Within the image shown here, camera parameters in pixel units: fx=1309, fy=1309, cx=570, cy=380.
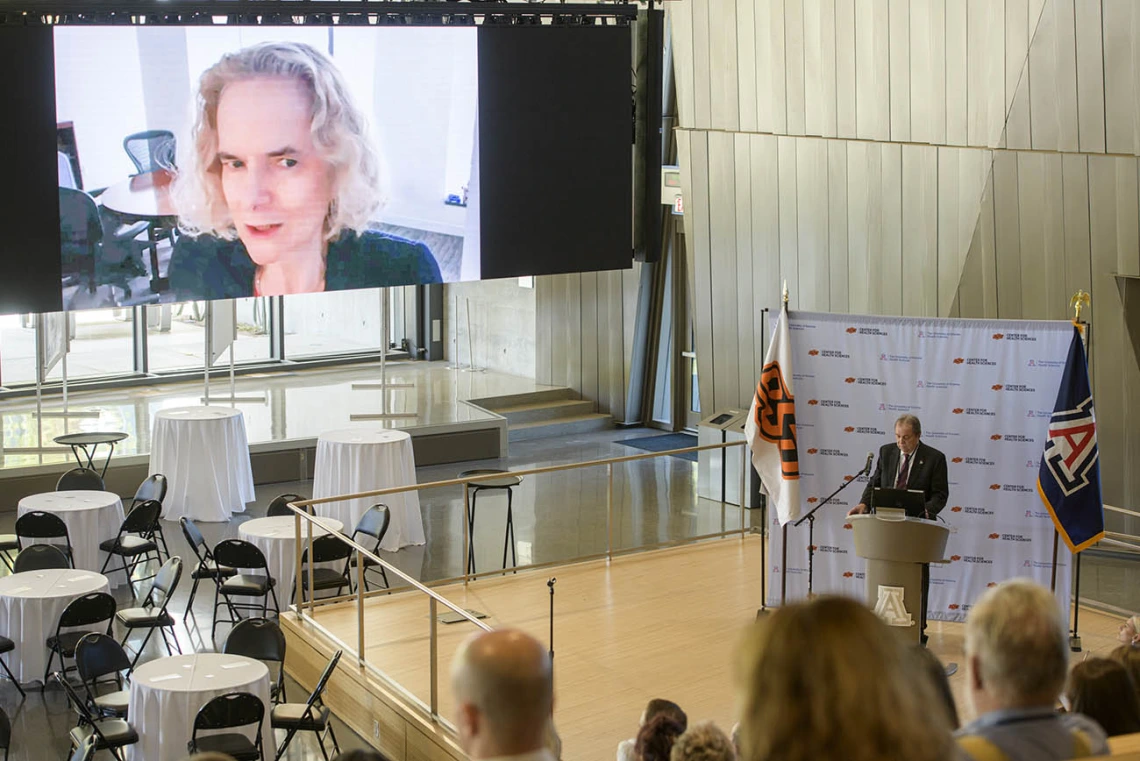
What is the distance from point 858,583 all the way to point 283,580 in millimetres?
4426

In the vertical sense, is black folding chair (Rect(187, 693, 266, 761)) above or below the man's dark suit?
below

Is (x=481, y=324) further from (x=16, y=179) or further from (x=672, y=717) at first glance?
(x=672, y=717)

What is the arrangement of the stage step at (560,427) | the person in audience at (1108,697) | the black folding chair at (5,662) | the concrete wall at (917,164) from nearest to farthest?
the person in audience at (1108,697)
the black folding chair at (5,662)
the concrete wall at (917,164)
the stage step at (560,427)

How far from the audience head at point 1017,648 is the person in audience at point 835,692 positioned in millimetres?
419

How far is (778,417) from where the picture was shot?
27.1 ft

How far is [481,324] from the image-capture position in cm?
1991

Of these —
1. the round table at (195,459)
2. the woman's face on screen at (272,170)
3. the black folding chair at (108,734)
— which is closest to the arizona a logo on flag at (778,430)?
the black folding chair at (108,734)

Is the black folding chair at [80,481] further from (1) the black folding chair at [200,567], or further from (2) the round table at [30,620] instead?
(2) the round table at [30,620]

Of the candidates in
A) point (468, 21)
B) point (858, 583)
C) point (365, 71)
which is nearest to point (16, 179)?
point (365, 71)

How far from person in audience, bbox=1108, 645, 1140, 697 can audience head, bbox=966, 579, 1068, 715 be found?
3.31ft

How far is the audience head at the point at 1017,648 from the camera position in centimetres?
225

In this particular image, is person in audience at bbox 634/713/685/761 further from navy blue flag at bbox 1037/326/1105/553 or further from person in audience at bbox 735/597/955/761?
navy blue flag at bbox 1037/326/1105/553

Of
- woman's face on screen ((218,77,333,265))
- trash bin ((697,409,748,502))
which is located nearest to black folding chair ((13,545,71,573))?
woman's face on screen ((218,77,333,265))

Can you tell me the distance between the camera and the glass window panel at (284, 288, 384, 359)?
1977cm
